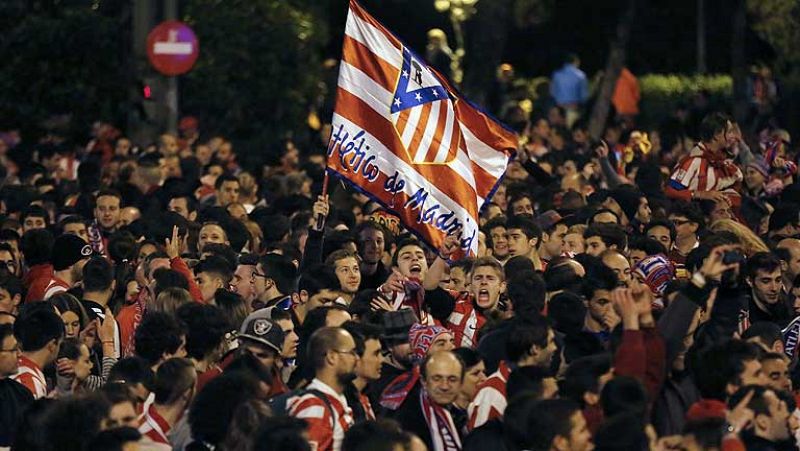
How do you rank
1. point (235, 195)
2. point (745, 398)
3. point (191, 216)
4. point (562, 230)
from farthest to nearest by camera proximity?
1. point (235, 195)
2. point (191, 216)
3. point (562, 230)
4. point (745, 398)

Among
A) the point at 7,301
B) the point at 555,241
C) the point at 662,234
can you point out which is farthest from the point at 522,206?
the point at 7,301

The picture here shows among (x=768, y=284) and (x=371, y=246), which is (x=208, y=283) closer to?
(x=371, y=246)

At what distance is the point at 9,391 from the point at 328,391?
1848 millimetres

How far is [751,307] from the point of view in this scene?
Result: 1299 cm

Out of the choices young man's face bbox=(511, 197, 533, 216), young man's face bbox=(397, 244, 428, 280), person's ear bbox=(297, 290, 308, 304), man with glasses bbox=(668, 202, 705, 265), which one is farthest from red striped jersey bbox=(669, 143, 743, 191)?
person's ear bbox=(297, 290, 308, 304)

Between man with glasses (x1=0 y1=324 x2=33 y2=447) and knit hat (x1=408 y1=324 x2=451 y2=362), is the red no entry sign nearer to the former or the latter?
knit hat (x1=408 y1=324 x2=451 y2=362)

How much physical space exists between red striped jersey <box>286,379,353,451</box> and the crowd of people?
0.5 inches

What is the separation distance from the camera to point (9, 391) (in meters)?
10.8

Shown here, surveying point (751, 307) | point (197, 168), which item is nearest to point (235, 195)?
point (197, 168)

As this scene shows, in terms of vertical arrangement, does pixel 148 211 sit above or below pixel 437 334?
below

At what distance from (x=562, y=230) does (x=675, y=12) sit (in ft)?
89.6

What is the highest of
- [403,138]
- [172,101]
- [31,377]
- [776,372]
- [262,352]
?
[776,372]

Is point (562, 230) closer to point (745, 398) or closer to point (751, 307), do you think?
point (751, 307)

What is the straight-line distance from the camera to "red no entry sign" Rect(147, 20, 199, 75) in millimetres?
28438
